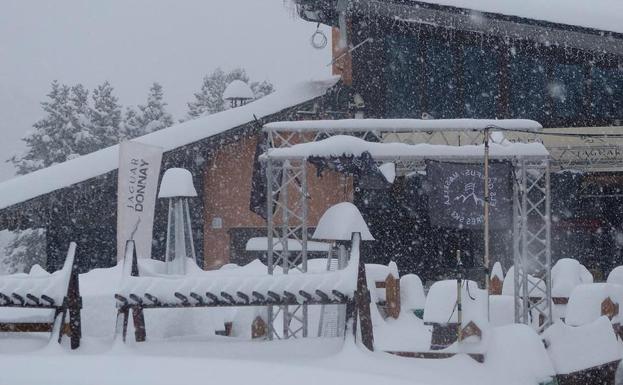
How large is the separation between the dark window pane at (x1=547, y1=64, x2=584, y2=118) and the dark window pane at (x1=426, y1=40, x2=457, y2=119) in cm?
242

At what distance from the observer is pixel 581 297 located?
1036 centimetres

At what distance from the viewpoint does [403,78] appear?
18.2 metres

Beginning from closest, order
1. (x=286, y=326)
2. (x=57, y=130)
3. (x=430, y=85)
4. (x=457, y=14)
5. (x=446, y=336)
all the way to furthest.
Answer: (x=446, y=336) → (x=286, y=326) → (x=457, y=14) → (x=430, y=85) → (x=57, y=130)

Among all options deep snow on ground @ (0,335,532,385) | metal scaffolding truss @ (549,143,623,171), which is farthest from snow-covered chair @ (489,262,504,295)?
deep snow on ground @ (0,335,532,385)

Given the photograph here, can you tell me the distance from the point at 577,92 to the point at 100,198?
38.9ft

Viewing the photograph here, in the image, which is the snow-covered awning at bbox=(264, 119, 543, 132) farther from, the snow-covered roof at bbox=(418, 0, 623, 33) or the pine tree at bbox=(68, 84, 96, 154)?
the pine tree at bbox=(68, 84, 96, 154)

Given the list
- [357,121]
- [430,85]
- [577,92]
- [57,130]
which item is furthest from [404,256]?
[57,130]

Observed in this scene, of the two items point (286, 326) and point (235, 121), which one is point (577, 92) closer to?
point (235, 121)

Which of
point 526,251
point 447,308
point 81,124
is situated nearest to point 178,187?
point 447,308

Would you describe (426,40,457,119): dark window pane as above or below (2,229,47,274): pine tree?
above

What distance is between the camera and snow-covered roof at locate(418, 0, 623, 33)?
17.1 meters

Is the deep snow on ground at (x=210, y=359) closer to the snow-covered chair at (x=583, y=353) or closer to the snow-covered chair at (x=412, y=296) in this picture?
the snow-covered chair at (x=583, y=353)

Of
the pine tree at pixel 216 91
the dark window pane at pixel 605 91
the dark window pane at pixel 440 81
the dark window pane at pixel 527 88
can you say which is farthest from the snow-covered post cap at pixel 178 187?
the pine tree at pixel 216 91

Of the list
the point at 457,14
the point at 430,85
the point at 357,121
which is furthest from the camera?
the point at 430,85
